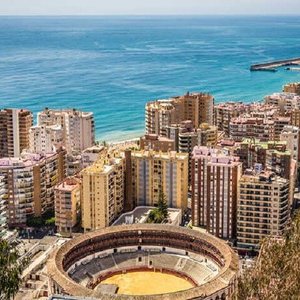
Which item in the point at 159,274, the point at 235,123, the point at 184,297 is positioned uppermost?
the point at 235,123

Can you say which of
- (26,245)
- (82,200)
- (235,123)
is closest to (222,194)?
(82,200)

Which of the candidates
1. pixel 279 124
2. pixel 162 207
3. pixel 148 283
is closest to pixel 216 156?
pixel 162 207

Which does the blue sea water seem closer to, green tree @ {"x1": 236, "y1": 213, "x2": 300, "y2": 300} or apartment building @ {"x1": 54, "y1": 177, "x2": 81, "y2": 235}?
apartment building @ {"x1": 54, "y1": 177, "x2": 81, "y2": 235}

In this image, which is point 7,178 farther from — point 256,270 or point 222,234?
point 256,270

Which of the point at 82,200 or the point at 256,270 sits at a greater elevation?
the point at 256,270

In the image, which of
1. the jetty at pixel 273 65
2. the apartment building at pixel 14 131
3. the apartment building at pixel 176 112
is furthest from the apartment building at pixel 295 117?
the jetty at pixel 273 65
